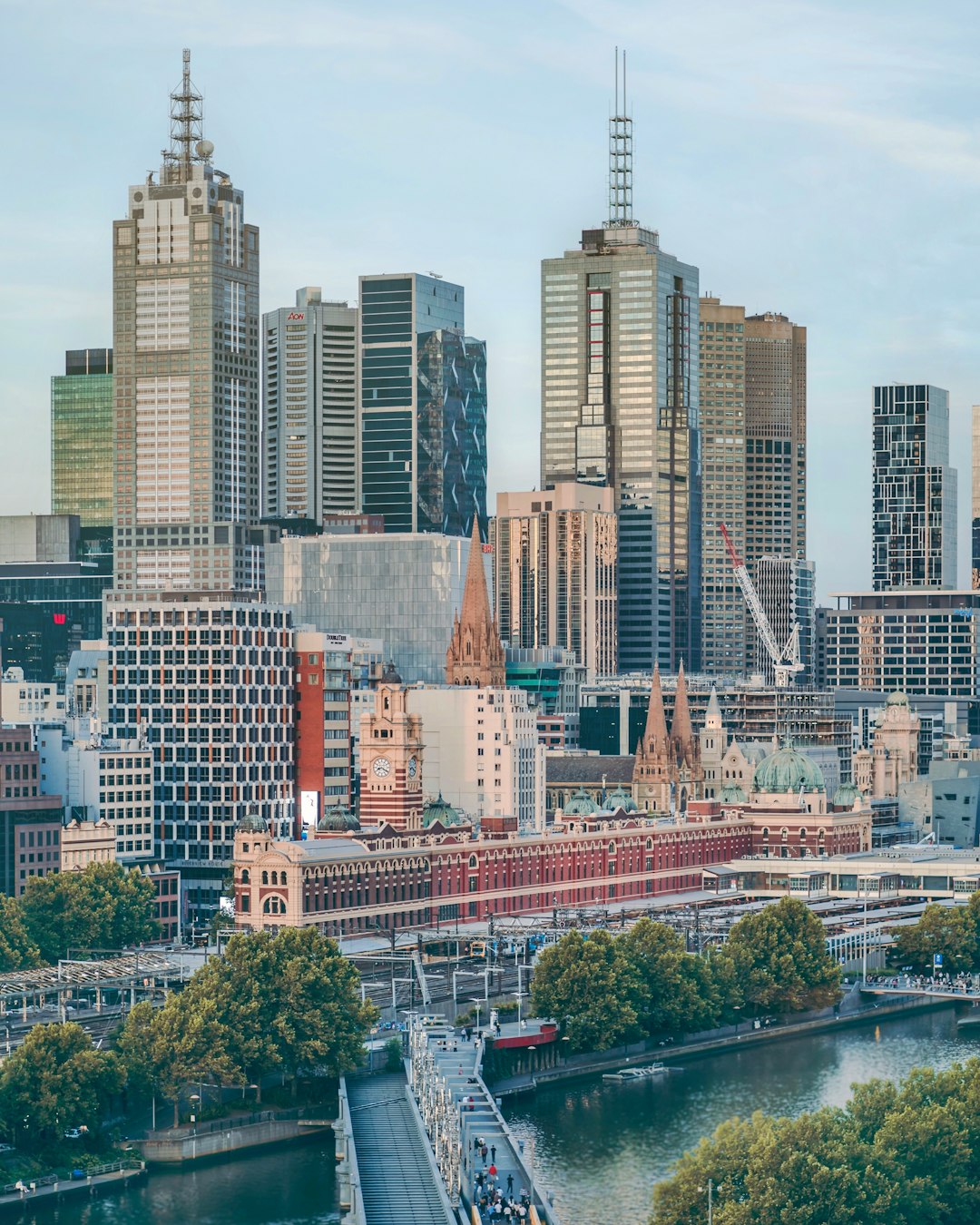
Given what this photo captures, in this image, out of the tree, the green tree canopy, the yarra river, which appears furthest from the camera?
the tree

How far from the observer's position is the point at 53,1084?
17062 cm

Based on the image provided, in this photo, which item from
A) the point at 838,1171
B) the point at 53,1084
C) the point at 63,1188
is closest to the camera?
the point at 838,1171

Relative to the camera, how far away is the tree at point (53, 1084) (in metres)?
170

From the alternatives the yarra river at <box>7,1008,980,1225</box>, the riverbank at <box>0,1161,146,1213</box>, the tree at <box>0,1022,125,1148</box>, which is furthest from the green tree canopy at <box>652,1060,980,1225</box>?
the tree at <box>0,1022,125,1148</box>

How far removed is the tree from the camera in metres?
170

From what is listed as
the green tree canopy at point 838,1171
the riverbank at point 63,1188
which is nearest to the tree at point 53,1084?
the riverbank at point 63,1188

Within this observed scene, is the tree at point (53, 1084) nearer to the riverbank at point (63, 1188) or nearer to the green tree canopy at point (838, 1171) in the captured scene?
the riverbank at point (63, 1188)

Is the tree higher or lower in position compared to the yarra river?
higher

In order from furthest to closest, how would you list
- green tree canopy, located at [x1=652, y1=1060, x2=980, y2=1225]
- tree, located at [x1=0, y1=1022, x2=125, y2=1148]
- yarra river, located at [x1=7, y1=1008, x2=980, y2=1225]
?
tree, located at [x1=0, y1=1022, x2=125, y2=1148] → yarra river, located at [x1=7, y1=1008, x2=980, y2=1225] → green tree canopy, located at [x1=652, y1=1060, x2=980, y2=1225]

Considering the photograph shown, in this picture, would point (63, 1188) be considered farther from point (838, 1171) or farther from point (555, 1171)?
point (838, 1171)

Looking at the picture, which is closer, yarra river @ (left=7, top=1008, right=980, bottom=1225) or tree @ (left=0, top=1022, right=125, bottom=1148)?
yarra river @ (left=7, top=1008, right=980, bottom=1225)

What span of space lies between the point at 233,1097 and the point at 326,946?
15126 millimetres

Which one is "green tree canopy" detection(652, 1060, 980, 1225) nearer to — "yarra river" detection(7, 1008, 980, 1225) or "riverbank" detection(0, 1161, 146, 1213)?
"yarra river" detection(7, 1008, 980, 1225)

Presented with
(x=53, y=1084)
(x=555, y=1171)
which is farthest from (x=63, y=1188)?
(x=555, y=1171)
